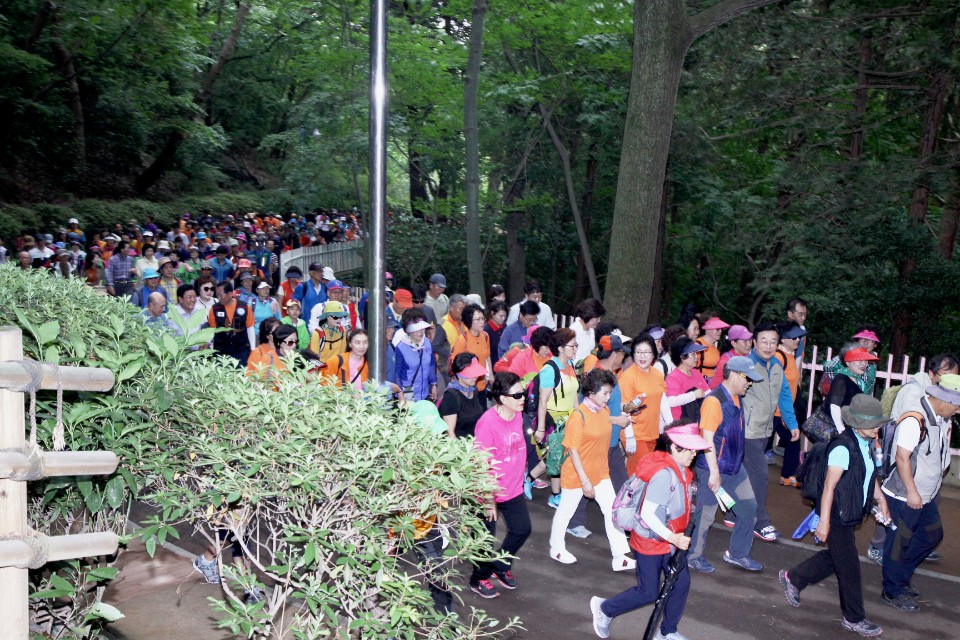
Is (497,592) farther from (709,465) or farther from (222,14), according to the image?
(222,14)

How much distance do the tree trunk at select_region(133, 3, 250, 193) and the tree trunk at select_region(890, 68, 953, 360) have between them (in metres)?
29.3

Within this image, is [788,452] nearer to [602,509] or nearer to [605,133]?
[602,509]

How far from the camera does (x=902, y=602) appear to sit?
7910 mm

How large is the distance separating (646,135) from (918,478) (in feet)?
24.6

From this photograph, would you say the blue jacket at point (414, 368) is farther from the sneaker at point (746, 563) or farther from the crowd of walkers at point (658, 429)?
the sneaker at point (746, 563)

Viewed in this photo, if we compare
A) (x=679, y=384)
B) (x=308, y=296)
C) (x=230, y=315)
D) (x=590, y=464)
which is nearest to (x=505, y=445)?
(x=590, y=464)

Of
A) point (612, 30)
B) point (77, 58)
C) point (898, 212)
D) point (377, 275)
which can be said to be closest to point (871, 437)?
point (377, 275)

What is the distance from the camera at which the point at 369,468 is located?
13.9 feet

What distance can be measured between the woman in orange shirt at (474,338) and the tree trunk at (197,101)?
30416 mm

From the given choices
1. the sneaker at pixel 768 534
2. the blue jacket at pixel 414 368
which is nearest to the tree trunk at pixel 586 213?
the blue jacket at pixel 414 368

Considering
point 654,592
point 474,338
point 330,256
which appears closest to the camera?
point 654,592

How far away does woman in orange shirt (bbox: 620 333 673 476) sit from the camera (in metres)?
9.33

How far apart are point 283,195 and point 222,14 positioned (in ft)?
29.6

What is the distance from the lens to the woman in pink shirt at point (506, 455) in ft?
24.1
